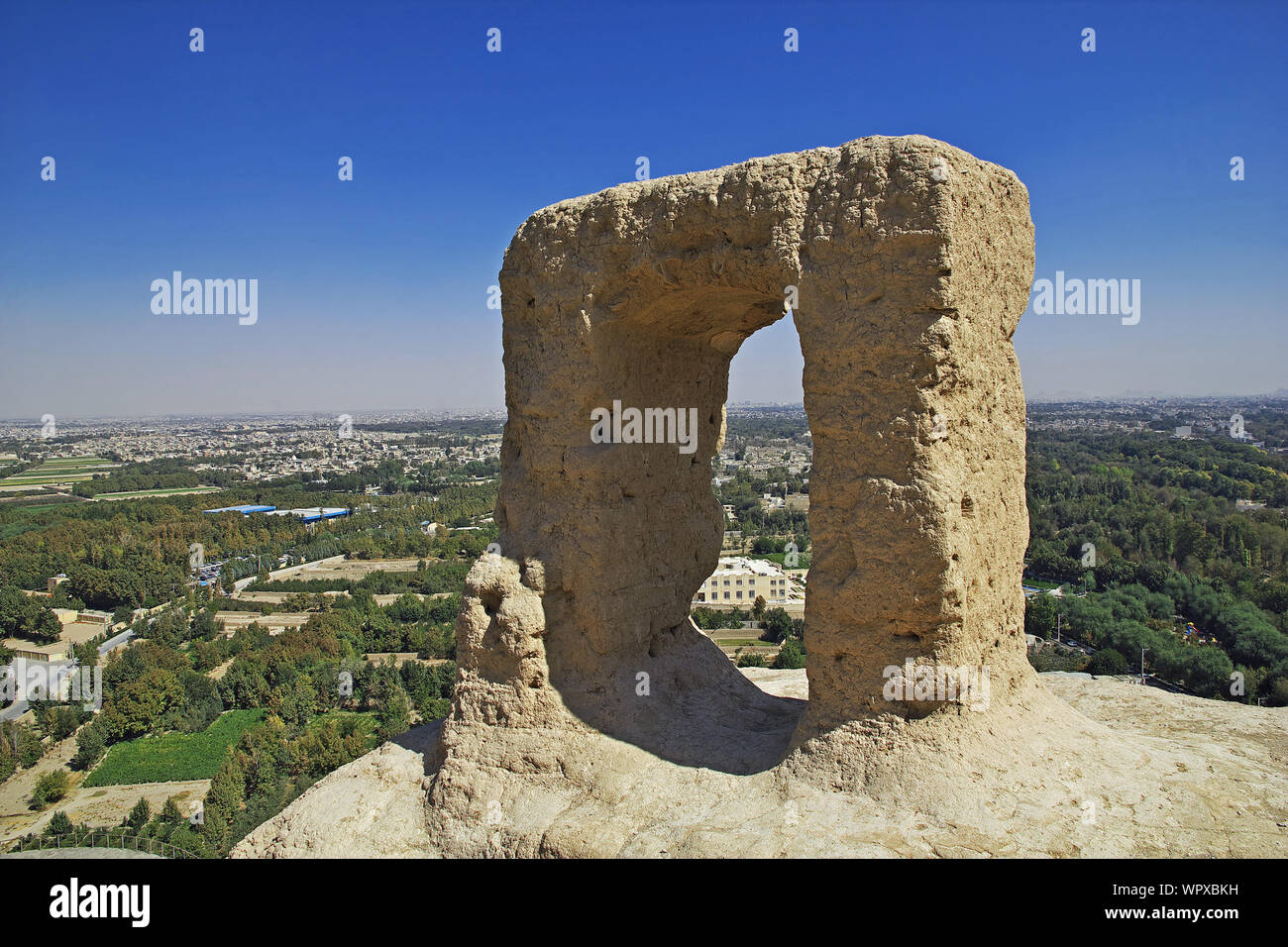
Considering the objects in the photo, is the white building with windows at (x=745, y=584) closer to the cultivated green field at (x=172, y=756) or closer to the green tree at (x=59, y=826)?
the cultivated green field at (x=172, y=756)

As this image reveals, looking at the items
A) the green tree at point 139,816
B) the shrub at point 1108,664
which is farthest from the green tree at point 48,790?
the shrub at point 1108,664

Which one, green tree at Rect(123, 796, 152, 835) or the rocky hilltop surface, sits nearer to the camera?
the rocky hilltop surface

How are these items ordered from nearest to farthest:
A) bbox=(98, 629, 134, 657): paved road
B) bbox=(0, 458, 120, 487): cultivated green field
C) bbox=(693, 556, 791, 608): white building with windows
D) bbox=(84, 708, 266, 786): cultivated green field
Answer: bbox=(84, 708, 266, 786): cultivated green field, bbox=(693, 556, 791, 608): white building with windows, bbox=(98, 629, 134, 657): paved road, bbox=(0, 458, 120, 487): cultivated green field

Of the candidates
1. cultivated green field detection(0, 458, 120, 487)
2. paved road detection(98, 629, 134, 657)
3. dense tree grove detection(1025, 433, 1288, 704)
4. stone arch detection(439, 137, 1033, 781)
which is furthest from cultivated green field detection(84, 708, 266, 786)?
cultivated green field detection(0, 458, 120, 487)

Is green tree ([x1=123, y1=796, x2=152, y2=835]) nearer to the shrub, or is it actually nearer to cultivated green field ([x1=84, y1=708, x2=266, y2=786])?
cultivated green field ([x1=84, y1=708, x2=266, y2=786])

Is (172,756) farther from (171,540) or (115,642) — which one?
(171,540)

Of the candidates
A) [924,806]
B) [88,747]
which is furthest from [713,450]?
[88,747]
